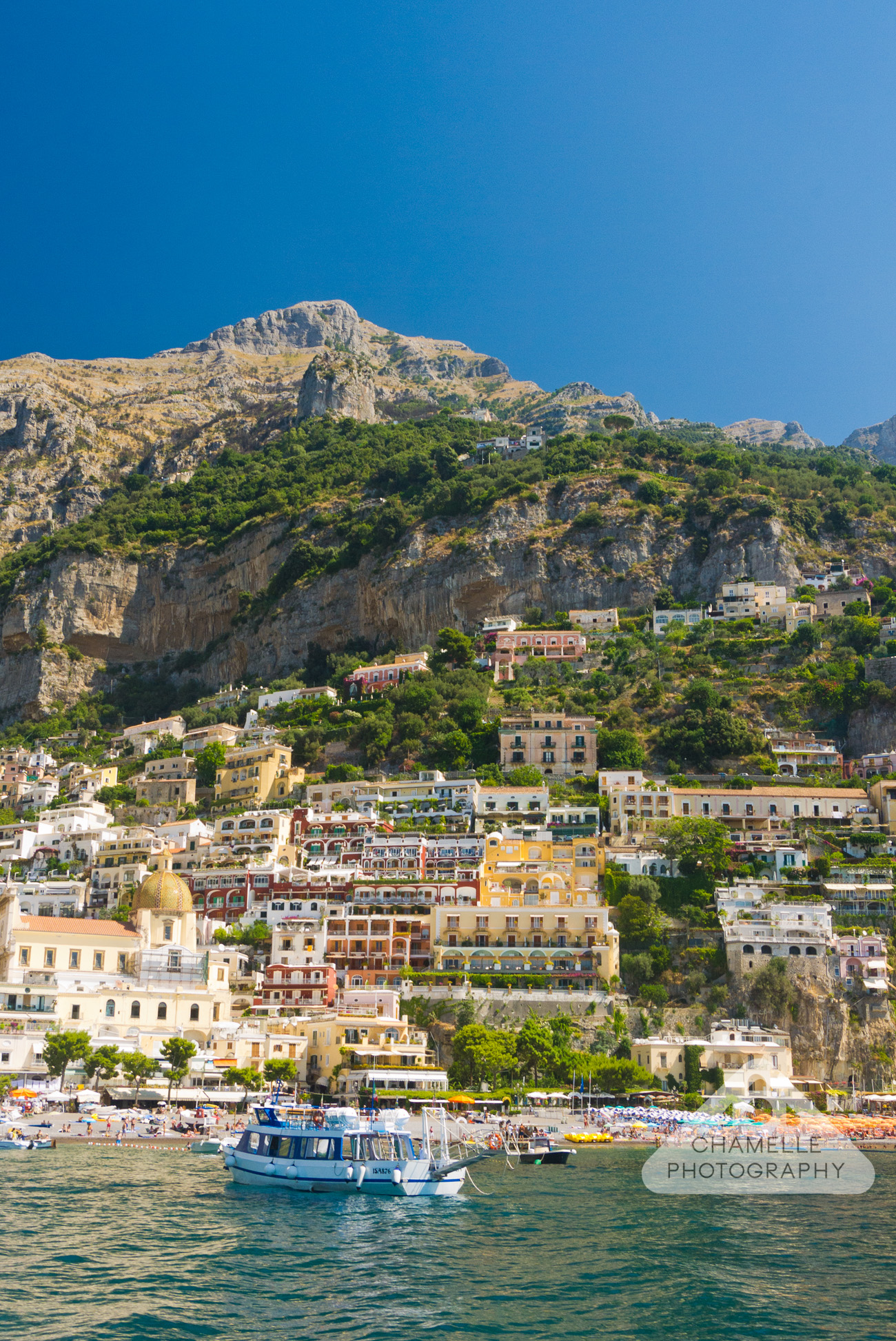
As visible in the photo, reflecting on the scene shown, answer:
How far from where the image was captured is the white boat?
42000mm

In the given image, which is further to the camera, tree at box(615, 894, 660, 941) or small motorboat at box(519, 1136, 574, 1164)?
tree at box(615, 894, 660, 941)

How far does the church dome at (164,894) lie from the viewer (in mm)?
75938

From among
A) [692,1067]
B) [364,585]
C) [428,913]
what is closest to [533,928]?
[428,913]

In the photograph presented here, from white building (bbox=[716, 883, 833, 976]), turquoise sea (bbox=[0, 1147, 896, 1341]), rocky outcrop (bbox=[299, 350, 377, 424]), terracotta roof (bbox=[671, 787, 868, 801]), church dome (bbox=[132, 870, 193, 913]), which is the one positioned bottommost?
turquoise sea (bbox=[0, 1147, 896, 1341])

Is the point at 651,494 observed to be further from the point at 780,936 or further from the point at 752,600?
the point at 780,936

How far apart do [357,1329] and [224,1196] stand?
50.2 feet

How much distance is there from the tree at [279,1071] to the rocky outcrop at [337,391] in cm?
13013

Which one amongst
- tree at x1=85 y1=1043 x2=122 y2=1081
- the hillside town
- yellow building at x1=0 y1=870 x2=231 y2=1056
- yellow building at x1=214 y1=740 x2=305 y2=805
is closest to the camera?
tree at x1=85 y1=1043 x2=122 y2=1081

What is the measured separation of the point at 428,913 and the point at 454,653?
41881mm

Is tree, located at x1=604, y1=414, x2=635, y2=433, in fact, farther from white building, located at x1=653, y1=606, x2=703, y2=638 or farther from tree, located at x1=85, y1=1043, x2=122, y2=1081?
tree, located at x1=85, y1=1043, x2=122, y2=1081

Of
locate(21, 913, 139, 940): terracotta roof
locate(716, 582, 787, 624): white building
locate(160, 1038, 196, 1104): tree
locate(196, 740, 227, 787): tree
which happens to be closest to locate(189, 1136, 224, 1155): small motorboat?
locate(160, 1038, 196, 1104): tree

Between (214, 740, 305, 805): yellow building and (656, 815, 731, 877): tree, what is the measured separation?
29.8 meters

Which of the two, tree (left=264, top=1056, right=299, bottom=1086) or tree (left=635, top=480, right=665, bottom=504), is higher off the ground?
tree (left=635, top=480, right=665, bottom=504)

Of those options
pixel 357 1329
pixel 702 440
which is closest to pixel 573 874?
pixel 357 1329
